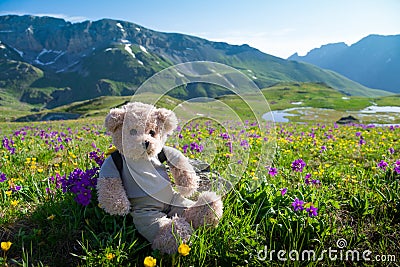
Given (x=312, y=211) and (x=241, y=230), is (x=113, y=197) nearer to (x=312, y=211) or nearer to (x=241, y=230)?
(x=241, y=230)

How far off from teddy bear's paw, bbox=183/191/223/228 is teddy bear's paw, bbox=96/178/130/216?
2.11ft

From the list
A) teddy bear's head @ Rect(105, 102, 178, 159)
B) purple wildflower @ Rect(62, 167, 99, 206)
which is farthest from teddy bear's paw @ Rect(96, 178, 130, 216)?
teddy bear's head @ Rect(105, 102, 178, 159)

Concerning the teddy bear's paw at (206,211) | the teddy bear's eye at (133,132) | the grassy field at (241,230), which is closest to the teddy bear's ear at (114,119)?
the teddy bear's eye at (133,132)

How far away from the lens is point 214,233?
290 centimetres

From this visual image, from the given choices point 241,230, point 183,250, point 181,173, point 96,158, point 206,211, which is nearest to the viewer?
point 183,250

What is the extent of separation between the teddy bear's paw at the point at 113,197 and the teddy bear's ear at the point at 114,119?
21.7 inches

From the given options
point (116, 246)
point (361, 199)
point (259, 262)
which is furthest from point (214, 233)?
point (361, 199)

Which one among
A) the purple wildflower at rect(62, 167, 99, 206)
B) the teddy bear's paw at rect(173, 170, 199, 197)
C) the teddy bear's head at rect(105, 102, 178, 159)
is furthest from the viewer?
the teddy bear's paw at rect(173, 170, 199, 197)

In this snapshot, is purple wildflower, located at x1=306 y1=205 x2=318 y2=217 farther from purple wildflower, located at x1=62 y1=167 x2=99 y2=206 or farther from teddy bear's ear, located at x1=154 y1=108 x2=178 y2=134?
purple wildflower, located at x1=62 y1=167 x2=99 y2=206

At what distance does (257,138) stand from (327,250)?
5080mm

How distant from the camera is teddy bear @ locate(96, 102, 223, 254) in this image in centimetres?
297

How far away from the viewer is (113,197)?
3012mm

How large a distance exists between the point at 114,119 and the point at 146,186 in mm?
769

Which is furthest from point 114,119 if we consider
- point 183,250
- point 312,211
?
point 312,211
